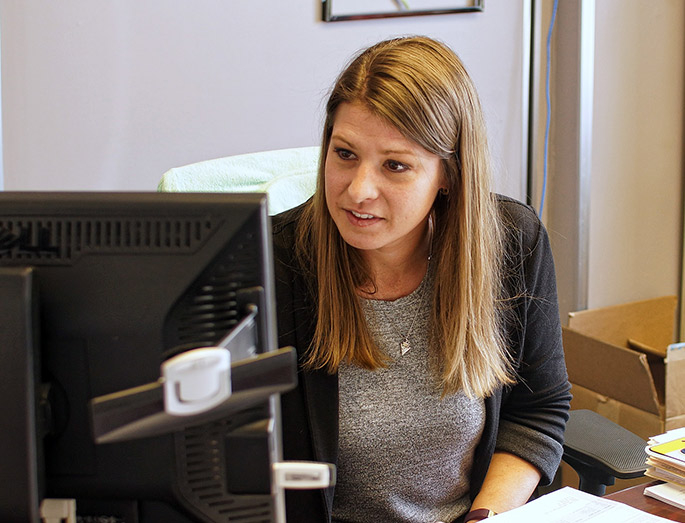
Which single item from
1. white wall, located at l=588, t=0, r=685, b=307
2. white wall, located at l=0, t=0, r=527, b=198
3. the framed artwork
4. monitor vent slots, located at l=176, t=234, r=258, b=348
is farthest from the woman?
white wall, located at l=588, t=0, r=685, b=307

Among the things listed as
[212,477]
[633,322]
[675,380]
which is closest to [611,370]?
[675,380]

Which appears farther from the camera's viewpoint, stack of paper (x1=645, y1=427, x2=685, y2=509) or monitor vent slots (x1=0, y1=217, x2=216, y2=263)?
stack of paper (x1=645, y1=427, x2=685, y2=509)

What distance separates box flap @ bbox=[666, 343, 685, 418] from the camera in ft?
6.12

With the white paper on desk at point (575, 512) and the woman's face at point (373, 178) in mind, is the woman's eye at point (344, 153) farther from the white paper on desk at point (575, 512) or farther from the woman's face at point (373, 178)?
the white paper on desk at point (575, 512)

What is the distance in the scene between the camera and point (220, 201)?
591 millimetres

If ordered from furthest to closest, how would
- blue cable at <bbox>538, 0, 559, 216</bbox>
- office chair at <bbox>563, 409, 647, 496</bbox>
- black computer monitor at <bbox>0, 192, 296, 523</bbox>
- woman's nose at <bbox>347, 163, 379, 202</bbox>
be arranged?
blue cable at <bbox>538, 0, 559, 216</bbox>, office chair at <bbox>563, 409, 647, 496</bbox>, woman's nose at <bbox>347, 163, 379, 202</bbox>, black computer monitor at <bbox>0, 192, 296, 523</bbox>

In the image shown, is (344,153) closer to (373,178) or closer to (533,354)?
(373,178)

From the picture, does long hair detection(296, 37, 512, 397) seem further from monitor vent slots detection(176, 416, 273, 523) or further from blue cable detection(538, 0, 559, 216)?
blue cable detection(538, 0, 559, 216)

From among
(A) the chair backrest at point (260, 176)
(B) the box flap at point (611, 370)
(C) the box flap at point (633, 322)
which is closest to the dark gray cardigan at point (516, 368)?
(A) the chair backrest at point (260, 176)

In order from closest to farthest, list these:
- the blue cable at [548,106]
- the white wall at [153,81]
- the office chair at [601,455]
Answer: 1. the office chair at [601,455]
2. the white wall at [153,81]
3. the blue cable at [548,106]

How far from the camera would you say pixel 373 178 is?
107 centimetres

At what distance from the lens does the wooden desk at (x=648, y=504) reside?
0.97 meters

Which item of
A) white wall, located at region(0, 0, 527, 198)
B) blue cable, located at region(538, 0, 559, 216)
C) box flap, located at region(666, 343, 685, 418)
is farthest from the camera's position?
blue cable, located at region(538, 0, 559, 216)

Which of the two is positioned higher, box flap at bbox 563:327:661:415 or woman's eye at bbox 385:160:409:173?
woman's eye at bbox 385:160:409:173
